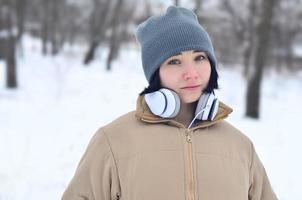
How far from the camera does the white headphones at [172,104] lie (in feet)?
6.20

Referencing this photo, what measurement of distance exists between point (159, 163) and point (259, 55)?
916 cm

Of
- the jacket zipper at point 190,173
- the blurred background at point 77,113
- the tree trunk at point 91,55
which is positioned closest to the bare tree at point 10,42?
the blurred background at point 77,113

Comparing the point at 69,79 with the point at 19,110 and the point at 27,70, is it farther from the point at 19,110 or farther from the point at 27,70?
the point at 19,110

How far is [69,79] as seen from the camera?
16562 mm

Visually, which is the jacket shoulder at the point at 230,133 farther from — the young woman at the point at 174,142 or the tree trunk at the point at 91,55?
the tree trunk at the point at 91,55

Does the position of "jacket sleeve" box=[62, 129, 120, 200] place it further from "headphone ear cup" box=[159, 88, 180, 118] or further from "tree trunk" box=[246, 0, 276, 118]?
"tree trunk" box=[246, 0, 276, 118]

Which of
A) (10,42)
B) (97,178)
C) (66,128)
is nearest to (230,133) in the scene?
(97,178)

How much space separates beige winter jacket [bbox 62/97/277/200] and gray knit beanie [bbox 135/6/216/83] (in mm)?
187

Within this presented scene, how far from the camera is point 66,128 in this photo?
829cm

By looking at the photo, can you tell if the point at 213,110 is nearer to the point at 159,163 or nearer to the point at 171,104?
the point at 171,104

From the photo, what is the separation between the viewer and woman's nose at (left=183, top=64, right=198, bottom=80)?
190cm

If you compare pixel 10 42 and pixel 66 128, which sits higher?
pixel 10 42

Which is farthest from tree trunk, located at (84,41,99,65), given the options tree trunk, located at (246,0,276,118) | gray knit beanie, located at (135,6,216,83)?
gray knit beanie, located at (135,6,216,83)

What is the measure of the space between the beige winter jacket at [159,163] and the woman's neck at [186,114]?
0.06 meters
